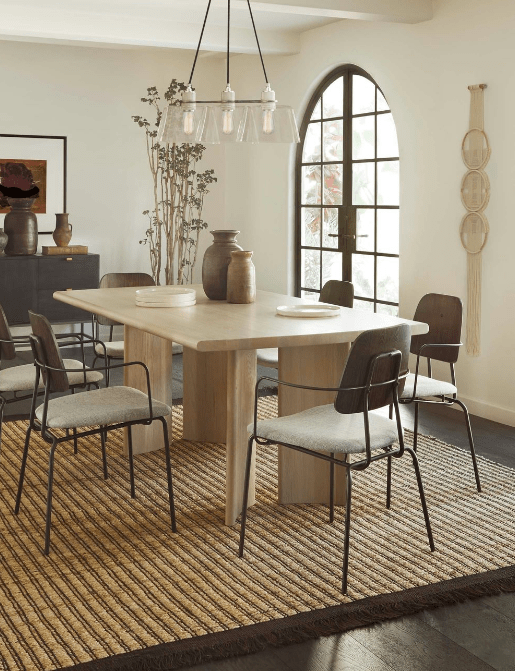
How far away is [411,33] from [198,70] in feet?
9.69

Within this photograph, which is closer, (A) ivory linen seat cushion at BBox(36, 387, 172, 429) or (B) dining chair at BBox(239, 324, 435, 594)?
(B) dining chair at BBox(239, 324, 435, 594)

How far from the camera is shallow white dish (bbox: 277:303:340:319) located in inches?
157

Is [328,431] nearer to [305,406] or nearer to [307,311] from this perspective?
[305,406]

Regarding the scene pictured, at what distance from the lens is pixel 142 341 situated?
4602mm

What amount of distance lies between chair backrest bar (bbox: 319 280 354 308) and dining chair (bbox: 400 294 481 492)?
512 mm

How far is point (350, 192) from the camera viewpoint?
7016mm

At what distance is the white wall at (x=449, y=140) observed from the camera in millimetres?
5391

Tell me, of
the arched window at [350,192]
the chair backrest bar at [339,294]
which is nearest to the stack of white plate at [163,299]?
the chair backrest bar at [339,294]

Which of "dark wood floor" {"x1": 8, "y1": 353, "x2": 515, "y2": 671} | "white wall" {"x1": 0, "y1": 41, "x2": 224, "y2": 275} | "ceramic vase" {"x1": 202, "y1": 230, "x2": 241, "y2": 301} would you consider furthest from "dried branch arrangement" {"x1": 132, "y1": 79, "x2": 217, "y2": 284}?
"dark wood floor" {"x1": 8, "y1": 353, "x2": 515, "y2": 671}

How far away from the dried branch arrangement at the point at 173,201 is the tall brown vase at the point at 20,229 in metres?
1.04

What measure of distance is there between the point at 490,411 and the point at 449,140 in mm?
1780

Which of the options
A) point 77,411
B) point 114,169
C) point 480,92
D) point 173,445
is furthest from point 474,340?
point 114,169

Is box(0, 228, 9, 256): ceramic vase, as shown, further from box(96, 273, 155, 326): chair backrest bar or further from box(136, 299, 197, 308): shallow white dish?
box(136, 299, 197, 308): shallow white dish

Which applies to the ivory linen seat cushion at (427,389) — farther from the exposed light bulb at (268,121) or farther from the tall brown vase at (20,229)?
the tall brown vase at (20,229)
